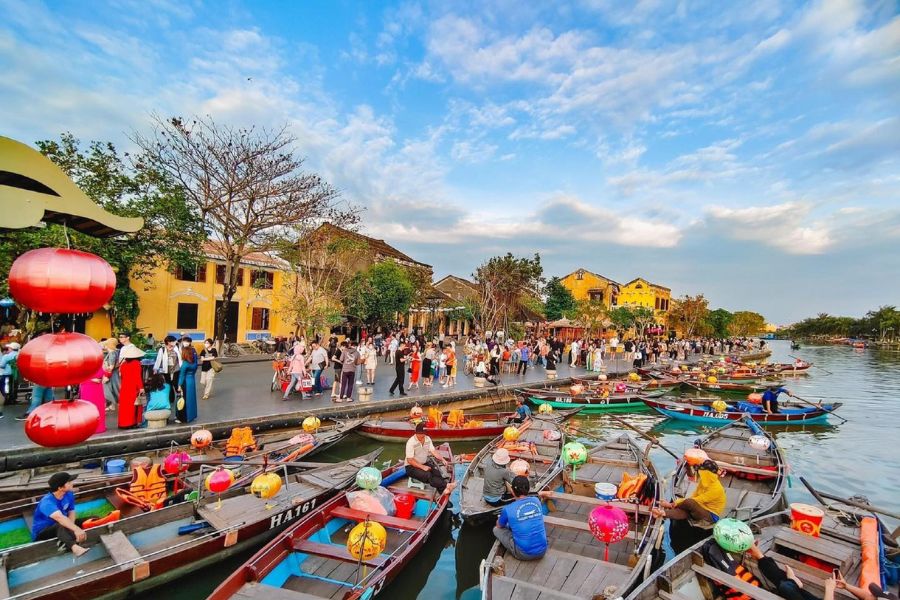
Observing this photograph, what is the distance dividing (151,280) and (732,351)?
189 ft

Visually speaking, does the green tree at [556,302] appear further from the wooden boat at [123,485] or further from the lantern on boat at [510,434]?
the wooden boat at [123,485]

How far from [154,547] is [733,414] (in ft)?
59.3

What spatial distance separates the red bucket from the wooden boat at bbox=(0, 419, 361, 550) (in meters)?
2.30

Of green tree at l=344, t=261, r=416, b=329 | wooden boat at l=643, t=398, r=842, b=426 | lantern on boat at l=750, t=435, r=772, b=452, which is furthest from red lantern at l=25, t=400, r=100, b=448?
green tree at l=344, t=261, r=416, b=329

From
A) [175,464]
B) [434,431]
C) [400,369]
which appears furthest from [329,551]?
[400,369]

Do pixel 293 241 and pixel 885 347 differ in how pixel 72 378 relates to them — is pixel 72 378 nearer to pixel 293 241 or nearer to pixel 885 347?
pixel 293 241

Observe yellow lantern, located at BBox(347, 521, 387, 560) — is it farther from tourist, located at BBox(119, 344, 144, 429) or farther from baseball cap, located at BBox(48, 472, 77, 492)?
tourist, located at BBox(119, 344, 144, 429)

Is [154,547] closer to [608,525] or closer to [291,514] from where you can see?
[291,514]

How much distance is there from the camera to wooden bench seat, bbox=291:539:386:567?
5.82m

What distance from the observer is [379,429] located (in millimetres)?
12984

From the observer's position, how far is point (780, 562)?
562 cm

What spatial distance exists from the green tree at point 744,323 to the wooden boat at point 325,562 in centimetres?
7629

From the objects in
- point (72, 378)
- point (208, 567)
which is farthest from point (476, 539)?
point (72, 378)

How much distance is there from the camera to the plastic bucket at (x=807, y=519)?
6164 mm
